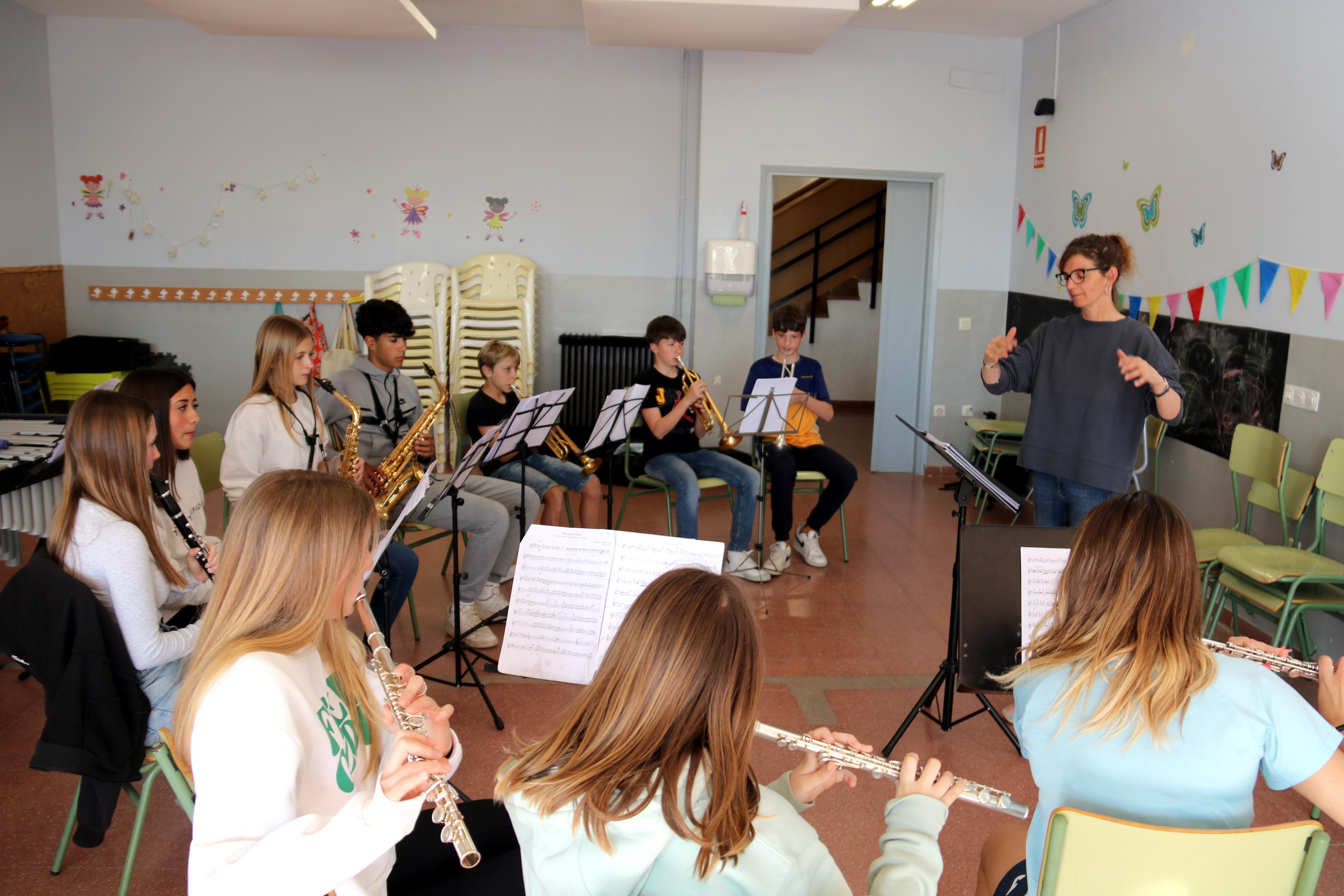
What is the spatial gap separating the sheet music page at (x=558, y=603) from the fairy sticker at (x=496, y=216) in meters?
4.88

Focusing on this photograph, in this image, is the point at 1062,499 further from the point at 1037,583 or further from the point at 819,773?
the point at 819,773

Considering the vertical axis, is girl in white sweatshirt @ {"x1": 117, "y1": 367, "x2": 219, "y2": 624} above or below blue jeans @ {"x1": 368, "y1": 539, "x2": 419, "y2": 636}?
above

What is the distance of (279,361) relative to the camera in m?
3.24

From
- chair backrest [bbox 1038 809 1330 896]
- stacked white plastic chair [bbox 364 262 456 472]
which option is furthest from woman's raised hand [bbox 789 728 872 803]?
stacked white plastic chair [bbox 364 262 456 472]

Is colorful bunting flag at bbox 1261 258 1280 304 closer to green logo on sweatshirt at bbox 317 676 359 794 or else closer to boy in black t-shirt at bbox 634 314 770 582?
boy in black t-shirt at bbox 634 314 770 582

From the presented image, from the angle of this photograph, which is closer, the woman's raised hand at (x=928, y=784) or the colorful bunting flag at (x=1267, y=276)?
the woman's raised hand at (x=928, y=784)

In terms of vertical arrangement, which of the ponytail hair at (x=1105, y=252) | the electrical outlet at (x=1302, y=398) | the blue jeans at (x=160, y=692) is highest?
the ponytail hair at (x=1105, y=252)

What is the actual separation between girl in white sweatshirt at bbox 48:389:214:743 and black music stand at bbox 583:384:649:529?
1.78m

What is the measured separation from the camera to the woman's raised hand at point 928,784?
1401mm

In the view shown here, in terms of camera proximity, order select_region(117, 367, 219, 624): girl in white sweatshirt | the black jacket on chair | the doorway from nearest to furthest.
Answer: the black jacket on chair, select_region(117, 367, 219, 624): girl in white sweatshirt, the doorway

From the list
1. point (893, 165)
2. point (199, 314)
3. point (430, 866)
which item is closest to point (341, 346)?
point (199, 314)

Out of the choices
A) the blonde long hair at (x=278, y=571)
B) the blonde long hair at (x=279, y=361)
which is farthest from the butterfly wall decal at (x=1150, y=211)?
the blonde long hair at (x=278, y=571)

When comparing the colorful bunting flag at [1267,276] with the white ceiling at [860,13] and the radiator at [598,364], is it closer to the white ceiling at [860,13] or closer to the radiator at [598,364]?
the white ceiling at [860,13]

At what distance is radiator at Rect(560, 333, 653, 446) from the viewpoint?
6.60 metres
